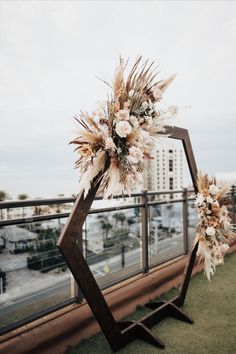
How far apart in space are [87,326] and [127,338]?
371mm

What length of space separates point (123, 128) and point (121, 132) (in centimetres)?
3

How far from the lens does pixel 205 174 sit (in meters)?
2.86

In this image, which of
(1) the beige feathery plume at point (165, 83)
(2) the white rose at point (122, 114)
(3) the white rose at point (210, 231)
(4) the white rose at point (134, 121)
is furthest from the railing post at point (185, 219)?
(2) the white rose at point (122, 114)

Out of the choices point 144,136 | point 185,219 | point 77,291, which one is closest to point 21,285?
point 77,291

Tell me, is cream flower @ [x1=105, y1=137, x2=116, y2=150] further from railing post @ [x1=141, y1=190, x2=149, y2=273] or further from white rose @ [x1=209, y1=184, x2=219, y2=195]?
railing post @ [x1=141, y1=190, x2=149, y2=273]

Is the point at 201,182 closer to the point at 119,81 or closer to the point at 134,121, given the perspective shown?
the point at 134,121

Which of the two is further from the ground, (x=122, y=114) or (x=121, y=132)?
(x=122, y=114)

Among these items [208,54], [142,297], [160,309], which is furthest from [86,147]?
[208,54]

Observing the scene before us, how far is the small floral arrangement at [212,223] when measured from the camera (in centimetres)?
262

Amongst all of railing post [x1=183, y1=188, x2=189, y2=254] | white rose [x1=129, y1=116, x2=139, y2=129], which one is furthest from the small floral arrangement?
railing post [x1=183, y1=188, x2=189, y2=254]

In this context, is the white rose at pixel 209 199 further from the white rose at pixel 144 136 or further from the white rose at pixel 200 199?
the white rose at pixel 144 136

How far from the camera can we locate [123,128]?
1.79m

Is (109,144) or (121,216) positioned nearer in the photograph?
(109,144)

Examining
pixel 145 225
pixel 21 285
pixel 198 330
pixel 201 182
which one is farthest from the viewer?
pixel 145 225
